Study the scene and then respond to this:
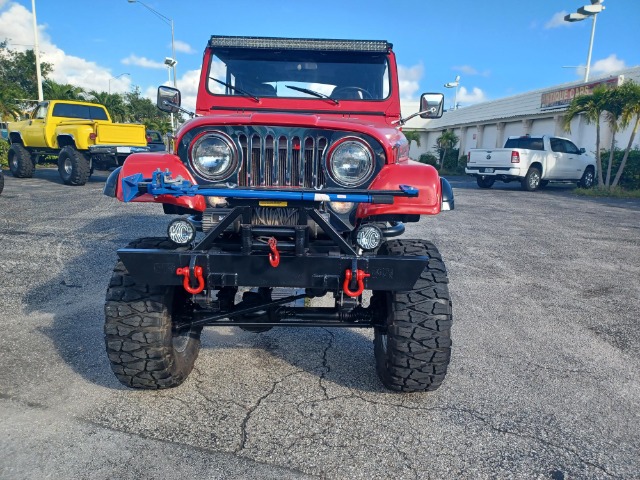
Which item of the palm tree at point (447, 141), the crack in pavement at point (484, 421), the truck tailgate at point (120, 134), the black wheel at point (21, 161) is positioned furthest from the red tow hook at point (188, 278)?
the palm tree at point (447, 141)

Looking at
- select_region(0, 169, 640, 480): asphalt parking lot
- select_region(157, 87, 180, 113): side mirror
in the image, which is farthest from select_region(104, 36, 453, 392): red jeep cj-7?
select_region(157, 87, 180, 113): side mirror

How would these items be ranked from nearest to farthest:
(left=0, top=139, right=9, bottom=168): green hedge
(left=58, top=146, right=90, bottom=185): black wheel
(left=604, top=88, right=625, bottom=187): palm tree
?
(left=58, top=146, right=90, bottom=185): black wheel, (left=604, top=88, right=625, bottom=187): palm tree, (left=0, top=139, right=9, bottom=168): green hedge

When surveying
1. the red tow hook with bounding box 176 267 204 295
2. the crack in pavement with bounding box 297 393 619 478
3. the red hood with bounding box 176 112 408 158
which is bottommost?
the crack in pavement with bounding box 297 393 619 478

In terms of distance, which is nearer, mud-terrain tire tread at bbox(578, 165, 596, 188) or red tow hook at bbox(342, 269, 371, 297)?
red tow hook at bbox(342, 269, 371, 297)

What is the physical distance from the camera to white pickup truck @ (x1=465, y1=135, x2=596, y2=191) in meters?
16.5

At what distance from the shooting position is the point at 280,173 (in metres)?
2.88

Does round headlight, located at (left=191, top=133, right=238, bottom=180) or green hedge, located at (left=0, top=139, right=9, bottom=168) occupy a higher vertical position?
round headlight, located at (left=191, top=133, right=238, bottom=180)

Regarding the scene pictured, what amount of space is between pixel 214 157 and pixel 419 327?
148 cm

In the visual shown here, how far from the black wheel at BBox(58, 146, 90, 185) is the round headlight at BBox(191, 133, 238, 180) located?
12.2 m

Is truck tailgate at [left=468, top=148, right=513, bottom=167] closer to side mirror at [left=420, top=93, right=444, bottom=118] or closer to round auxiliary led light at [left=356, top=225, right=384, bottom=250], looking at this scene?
side mirror at [left=420, top=93, right=444, bottom=118]

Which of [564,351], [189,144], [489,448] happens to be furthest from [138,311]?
[564,351]

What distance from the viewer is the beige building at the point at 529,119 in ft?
65.3

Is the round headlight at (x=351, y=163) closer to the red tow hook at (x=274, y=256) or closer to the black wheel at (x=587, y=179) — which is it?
the red tow hook at (x=274, y=256)

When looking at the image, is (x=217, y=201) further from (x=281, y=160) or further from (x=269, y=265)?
(x=269, y=265)
